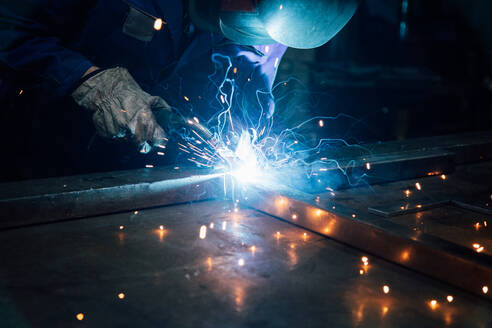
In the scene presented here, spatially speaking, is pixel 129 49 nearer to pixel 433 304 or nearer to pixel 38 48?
pixel 38 48

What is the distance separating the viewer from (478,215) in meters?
1.76

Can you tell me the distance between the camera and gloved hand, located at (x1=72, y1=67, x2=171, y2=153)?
200 centimetres

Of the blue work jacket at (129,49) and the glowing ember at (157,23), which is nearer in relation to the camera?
the blue work jacket at (129,49)

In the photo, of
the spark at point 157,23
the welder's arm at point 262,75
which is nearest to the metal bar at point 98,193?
the spark at point 157,23

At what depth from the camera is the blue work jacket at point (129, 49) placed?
210 centimetres

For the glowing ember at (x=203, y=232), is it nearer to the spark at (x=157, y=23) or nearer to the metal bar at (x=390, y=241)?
the metal bar at (x=390, y=241)

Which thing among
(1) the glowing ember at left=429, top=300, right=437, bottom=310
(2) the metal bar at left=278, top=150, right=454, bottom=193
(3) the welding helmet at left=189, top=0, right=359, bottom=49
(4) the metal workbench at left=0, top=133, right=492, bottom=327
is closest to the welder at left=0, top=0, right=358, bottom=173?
(3) the welding helmet at left=189, top=0, right=359, bottom=49

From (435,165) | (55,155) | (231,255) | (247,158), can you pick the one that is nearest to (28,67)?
(55,155)

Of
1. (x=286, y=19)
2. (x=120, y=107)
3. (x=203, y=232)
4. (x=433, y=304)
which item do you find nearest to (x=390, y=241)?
(x=433, y=304)

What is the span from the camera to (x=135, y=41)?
252 cm

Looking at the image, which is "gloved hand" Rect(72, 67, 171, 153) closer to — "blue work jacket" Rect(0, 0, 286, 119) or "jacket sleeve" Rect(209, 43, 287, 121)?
"blue work jacket" Rect(0, 0, 286, 119)

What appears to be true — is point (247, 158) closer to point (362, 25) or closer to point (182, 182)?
point (182, 182)

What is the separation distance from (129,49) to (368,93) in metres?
5.50

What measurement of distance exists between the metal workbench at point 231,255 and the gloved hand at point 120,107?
0.17m
